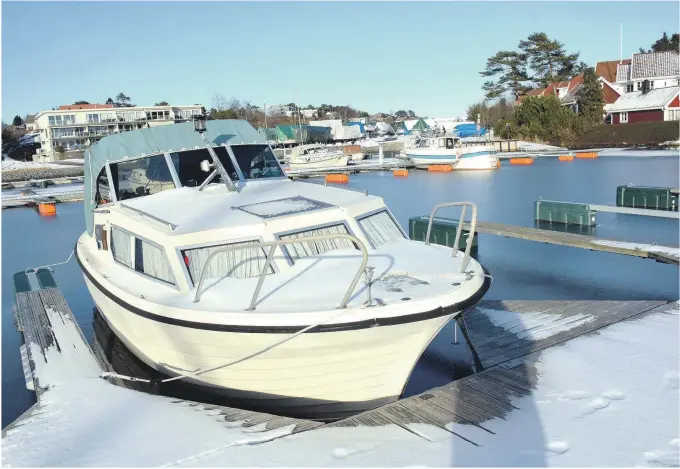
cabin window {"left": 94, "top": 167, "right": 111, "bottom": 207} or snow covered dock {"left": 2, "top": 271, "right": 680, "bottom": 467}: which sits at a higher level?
cabin window {"left": 94, "top": 167, "right": 111, "bottom": 207}

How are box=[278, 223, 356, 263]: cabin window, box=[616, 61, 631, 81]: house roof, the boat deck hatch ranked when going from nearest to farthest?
box=[278, 223, 356, 263]: cabin window < the boat deck hatch < box=[616, 61, 631, 81]: house roof

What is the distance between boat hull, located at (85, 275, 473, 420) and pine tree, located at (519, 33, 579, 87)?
3153 inches

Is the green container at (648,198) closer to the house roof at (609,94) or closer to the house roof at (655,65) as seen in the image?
the house roof at (609,94)

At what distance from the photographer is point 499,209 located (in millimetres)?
23328

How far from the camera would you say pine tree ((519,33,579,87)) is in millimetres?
79938

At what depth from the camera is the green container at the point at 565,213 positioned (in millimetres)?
19016

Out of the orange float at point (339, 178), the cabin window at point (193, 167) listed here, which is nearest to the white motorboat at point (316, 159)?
the orange float at point (339, 178)

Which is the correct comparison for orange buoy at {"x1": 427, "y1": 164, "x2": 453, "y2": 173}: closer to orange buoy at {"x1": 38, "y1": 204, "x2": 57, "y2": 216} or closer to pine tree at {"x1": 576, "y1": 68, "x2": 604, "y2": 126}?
pine tree at {"x1": 576, "y1": 68, "x2": 604, "y2": 126}

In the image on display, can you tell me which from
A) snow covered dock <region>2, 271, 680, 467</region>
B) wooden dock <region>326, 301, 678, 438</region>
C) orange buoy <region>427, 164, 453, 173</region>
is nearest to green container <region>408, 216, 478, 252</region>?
wooden dock <region>326, 301, 678, 438</region>

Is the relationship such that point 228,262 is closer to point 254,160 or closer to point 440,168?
point 254,160

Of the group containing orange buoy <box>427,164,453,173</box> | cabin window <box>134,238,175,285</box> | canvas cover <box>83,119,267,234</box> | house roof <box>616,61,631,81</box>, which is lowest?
cabin window <box>134,238,175,285</box>

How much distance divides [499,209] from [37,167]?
53.1 metres

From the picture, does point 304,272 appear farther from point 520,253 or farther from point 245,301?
point 520,253

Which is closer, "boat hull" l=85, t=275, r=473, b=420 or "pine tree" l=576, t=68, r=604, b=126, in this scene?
"boat hull" l=85, t=275, r=473, b=420
